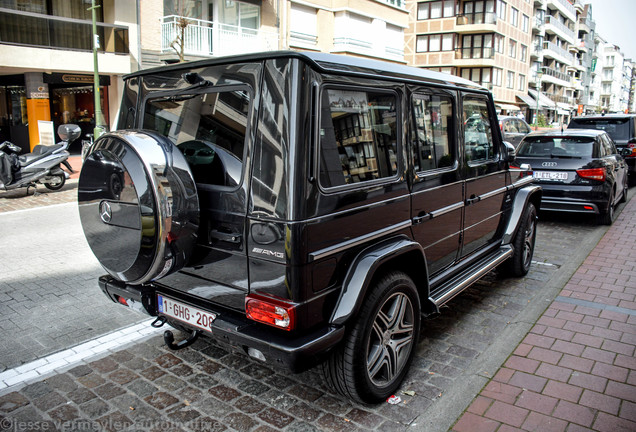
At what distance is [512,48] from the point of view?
53.7 metres

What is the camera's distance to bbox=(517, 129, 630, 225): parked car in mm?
8117

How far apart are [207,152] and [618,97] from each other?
13516 centimetres

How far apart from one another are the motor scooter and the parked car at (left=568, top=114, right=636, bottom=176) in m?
13.0

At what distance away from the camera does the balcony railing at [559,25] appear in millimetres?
62906

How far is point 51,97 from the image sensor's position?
19.5m

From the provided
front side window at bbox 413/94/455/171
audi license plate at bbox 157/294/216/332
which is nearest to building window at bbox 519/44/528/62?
front side window at bbox 413/94/455/171

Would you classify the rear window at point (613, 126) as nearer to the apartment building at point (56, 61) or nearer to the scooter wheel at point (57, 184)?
the scooter wheel at point (57, 184)

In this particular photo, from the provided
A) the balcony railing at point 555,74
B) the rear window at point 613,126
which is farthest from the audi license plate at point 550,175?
the balcony railing at point 555,74

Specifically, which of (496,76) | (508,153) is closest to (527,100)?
(496,76)

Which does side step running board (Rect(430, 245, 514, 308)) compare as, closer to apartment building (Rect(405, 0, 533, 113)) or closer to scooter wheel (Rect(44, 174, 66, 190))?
scooter wheel (Rect(44, 174, 66, 190))

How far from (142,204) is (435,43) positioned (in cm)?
5347

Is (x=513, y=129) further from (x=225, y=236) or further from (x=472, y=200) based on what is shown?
(x=225, y=236)

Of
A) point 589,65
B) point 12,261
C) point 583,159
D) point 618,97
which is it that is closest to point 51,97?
point 12,261

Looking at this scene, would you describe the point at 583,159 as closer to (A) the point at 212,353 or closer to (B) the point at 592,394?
(B) the point at 592,394
